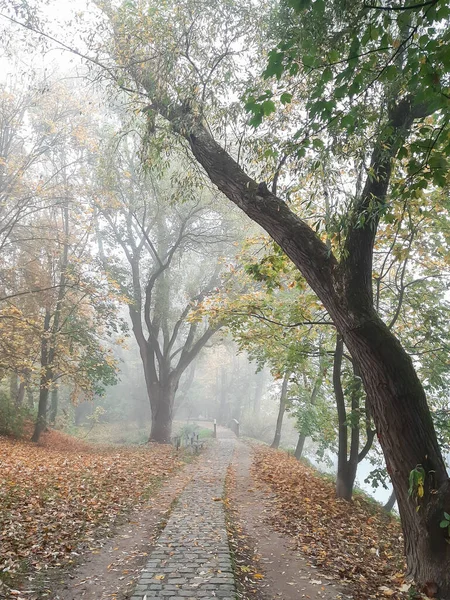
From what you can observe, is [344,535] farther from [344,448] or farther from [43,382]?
[43,382]

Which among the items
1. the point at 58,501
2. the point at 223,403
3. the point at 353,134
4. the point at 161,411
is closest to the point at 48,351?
the point at 161,411

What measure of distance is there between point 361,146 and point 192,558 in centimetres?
528

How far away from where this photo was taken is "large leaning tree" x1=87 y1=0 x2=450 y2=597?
3.37 metres

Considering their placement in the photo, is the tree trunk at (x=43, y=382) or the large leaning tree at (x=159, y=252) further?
the large leaning tree at (x=159, y=252)

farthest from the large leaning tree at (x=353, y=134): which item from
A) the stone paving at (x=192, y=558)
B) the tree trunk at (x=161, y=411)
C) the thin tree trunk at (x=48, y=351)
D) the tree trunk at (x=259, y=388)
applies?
the tree trunk at (x=259, y=388)

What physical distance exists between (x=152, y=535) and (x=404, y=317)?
684 cm

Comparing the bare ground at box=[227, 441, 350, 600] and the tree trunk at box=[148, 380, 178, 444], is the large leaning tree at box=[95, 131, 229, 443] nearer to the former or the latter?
the tree trunk at box=[148, 380, 178, 444]

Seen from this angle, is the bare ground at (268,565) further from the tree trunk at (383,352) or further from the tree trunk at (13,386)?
the tree trunk at (13,386)

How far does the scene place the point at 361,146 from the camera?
461cm

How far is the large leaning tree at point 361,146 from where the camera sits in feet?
11.1

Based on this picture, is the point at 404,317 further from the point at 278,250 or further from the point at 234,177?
the point at 234,177

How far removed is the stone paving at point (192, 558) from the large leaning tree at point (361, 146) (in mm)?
1981

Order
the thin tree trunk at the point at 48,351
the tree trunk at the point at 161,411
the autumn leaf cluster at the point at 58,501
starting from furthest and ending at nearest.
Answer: the tree trunk at the point at 161,411 → the thin tree trunk at the point at 48,351 → the autumn leaf cluster at the point at 58,501

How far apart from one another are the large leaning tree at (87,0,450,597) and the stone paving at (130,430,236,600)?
1.98 m
